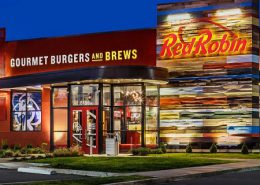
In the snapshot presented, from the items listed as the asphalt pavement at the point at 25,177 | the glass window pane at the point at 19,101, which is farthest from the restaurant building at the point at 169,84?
the asphalt pavement at the point at 25,177

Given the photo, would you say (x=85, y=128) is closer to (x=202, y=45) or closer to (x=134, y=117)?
(x=134, y=117)

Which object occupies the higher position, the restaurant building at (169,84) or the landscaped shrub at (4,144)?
the restaurant building at (169,84)

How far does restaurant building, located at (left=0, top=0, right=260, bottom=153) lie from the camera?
3338cm

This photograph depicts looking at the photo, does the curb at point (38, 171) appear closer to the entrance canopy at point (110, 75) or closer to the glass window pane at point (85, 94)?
the entrance canopy at point (110, 75)

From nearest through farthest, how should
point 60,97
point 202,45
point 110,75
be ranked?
point 110,75
point 202,45
point 60,97

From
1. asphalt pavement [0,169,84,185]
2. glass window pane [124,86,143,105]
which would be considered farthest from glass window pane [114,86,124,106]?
asphalt pavement [0,169,84,185]

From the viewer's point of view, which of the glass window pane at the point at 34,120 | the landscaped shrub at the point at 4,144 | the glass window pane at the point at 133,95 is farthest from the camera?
the glass window pane at the point at 34,120

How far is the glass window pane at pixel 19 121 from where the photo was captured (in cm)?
4131

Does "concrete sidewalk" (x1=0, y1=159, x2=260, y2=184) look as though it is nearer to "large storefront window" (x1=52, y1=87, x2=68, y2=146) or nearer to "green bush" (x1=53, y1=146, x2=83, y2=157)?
"green bush" (x1=53, y1=146, x2=83, y2=157)

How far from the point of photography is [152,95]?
35781 mm

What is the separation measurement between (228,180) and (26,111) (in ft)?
77.8

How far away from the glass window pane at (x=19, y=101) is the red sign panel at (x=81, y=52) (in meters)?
1.45

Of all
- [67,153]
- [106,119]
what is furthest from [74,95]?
[67,153]

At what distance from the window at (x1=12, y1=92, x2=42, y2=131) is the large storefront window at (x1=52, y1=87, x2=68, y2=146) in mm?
3506
